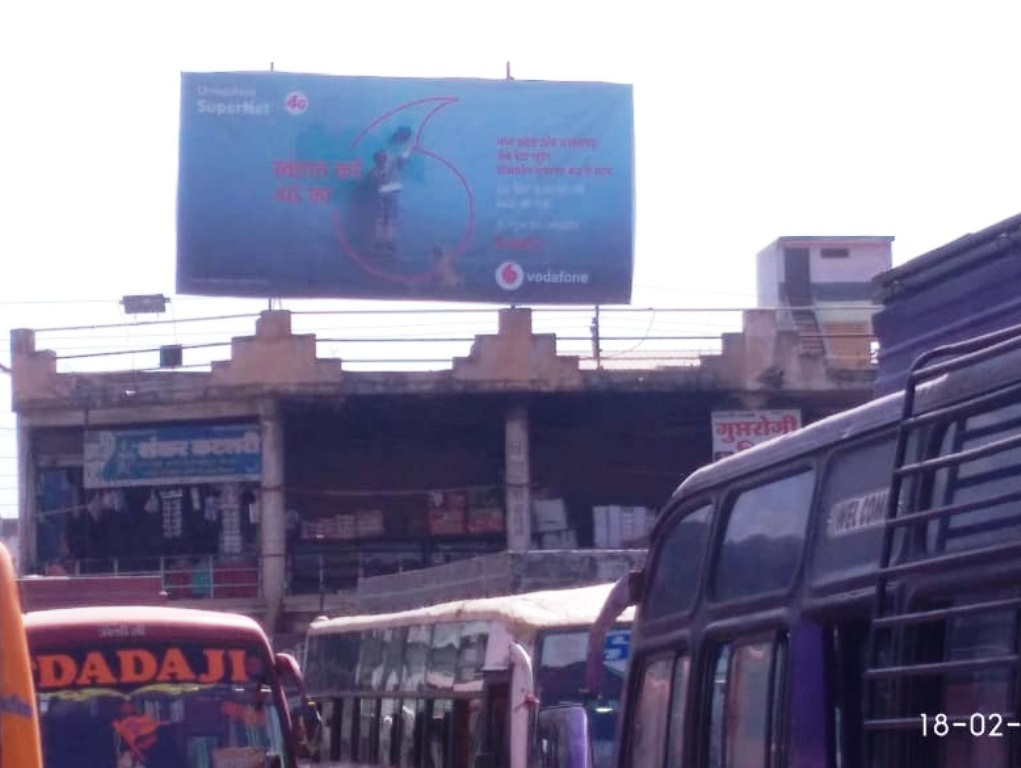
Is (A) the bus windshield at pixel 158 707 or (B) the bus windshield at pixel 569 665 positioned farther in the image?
(B) the bus windshield at pixel 569 665

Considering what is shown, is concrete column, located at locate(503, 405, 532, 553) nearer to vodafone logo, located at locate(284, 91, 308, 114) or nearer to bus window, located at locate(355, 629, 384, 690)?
vodafone logo, located at locate(284, 91, 308, 114)

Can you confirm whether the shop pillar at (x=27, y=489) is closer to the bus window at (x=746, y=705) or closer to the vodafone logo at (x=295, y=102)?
the vodafone logo at (x=295, y=102)

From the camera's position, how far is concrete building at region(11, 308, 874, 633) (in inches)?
1233

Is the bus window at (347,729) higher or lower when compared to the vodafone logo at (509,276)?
lower

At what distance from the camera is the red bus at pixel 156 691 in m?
9.94

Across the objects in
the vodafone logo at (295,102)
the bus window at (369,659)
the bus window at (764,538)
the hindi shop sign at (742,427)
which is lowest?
the bus window at (369,659)

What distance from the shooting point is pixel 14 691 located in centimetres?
307

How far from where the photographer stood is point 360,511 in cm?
3341

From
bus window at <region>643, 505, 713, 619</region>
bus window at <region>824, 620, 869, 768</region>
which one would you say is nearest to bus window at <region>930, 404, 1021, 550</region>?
bus window at <region>824, 620, 869, 768</region>

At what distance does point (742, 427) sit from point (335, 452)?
7365 millimetres

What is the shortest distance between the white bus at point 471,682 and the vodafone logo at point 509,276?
14269mm

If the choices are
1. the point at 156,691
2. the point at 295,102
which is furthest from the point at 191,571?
the point at 156,691
